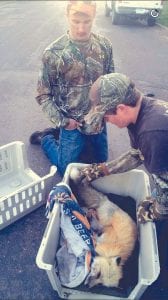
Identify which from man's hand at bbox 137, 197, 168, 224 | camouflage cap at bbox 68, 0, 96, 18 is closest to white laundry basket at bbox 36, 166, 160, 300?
man's hand at bbox 137, 197, 168, 224

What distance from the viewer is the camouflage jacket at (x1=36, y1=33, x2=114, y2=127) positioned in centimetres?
330

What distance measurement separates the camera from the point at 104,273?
8.91 feet

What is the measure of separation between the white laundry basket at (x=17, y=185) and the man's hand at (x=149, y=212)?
939 millimetres

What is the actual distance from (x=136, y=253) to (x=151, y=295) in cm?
35

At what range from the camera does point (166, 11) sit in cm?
1236

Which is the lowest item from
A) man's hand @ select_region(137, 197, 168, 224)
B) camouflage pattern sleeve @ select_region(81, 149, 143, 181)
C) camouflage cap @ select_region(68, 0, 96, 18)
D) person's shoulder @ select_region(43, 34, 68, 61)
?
man's hand @ select_region(137, 197, 168, 224)

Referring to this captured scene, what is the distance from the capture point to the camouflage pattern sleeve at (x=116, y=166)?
3.09 metres

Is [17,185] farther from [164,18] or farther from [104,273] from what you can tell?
[164,18]

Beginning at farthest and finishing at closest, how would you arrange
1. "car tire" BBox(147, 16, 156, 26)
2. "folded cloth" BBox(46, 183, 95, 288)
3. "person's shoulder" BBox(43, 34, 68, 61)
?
"car tire" BBox(147, 16, 156, 26)
"person's shoulder" BBox(43, 34, 68, 61)
"folded cloth" BBox(46, 183, 95, 288)

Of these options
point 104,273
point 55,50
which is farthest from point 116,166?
point 55,50

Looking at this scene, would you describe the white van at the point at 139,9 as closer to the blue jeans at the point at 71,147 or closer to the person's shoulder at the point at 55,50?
the blue jeans at the point at 71,147

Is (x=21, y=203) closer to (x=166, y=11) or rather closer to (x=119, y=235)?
(x=119, y=235)

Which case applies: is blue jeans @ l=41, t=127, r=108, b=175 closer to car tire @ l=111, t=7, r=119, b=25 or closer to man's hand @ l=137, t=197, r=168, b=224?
man's hand @ l=137, t=197, r=168, b=224

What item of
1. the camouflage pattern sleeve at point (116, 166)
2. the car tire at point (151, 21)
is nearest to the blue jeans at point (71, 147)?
the camouflage pattern sleeve at point (116, 166)
